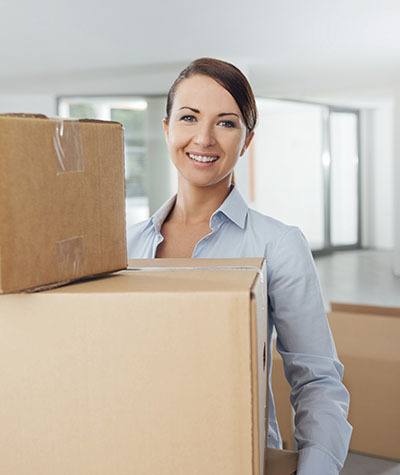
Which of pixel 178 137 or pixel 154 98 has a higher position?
pixel 154 98

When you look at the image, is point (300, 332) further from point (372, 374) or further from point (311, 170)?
point (311, 170)

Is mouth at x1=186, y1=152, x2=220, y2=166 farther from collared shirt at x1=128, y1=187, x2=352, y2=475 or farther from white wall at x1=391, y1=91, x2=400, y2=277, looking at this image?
white wall at x1=391, y1=91, x2=400, y2=277

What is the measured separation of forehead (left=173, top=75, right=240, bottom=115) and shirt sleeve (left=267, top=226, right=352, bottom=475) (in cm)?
28

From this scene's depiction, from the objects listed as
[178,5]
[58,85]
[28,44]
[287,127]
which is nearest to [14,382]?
[178,5]

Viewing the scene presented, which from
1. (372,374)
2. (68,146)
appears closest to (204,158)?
(68,146)

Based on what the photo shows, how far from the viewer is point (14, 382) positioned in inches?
26.4

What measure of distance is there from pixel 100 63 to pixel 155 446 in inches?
232

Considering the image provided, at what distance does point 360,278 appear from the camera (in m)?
7.70

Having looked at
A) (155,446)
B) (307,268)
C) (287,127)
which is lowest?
(155,446)

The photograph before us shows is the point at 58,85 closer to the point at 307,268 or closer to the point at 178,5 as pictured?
the point at 178,5

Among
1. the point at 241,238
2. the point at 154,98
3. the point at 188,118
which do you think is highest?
the point at 154,98

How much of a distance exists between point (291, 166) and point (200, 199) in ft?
33.8

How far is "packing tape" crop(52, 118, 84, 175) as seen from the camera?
2.30ft

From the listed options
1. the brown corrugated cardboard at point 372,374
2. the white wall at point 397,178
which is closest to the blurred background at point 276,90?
the white wall at point 397,178
